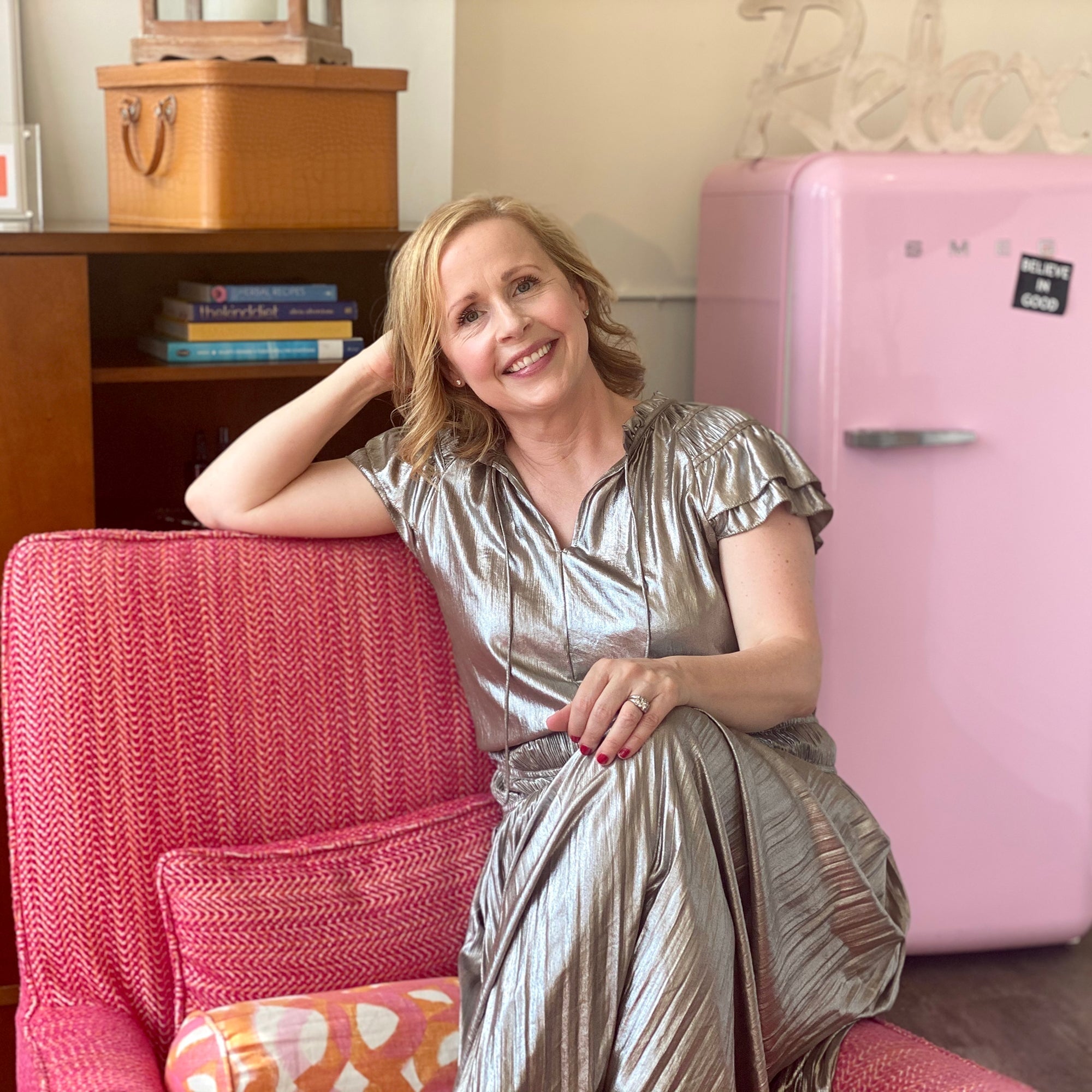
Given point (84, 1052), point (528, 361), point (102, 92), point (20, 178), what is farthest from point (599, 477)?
point (102, 92)

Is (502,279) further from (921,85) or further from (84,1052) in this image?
(921,85)

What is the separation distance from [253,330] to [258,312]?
28mm

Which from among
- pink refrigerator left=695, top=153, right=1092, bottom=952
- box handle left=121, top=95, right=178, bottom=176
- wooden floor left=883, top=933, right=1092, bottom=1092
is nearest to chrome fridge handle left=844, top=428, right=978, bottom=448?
pink refrigerator left=695, top=153, right=1092, bottom=952

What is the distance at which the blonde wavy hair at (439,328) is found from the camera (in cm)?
152

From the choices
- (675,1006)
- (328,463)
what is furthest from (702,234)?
(675,1006)

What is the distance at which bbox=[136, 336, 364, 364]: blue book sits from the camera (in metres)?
1.88

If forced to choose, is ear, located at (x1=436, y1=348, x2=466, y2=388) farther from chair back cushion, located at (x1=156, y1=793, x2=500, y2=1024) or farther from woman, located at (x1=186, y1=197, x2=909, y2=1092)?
chair back cushion, located at (x1=156, y1=793, x2=500, y2=1024)

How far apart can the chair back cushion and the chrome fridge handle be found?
39.9 inches

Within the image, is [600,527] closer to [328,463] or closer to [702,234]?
[328,463]

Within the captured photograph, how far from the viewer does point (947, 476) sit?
7.27 feet

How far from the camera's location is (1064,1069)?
212 centimetres

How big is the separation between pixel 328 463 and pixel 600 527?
34cm

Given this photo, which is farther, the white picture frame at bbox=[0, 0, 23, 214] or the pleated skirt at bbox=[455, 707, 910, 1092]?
the white picture frame at bbox=[0, 0, 23, 214]

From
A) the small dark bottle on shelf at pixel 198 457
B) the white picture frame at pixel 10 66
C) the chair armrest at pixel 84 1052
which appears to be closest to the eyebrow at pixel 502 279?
the small dark bottle on shelf at pixel 198 457
